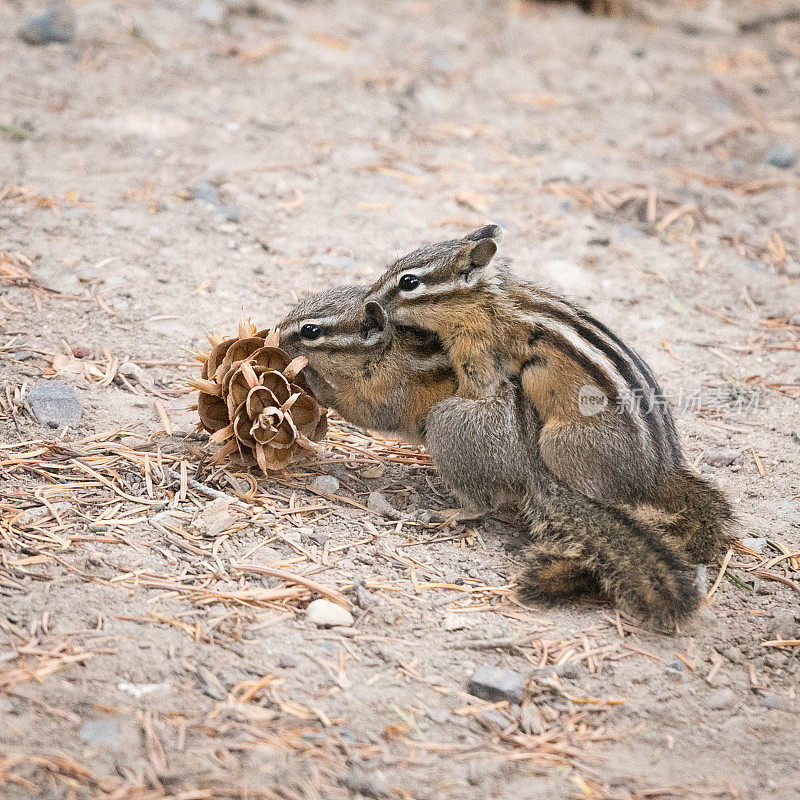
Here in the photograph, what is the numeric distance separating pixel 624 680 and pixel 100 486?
1934mm

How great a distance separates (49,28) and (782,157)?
5.58 m

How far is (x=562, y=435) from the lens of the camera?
3.39m

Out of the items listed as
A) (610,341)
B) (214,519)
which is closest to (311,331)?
(214,519)

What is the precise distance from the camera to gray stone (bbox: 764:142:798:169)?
6.78 meters

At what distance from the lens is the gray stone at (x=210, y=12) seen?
771 cm

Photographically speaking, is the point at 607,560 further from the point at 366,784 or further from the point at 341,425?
the point at 341,425

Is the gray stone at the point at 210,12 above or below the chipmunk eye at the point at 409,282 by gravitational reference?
above

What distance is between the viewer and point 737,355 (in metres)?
4.86

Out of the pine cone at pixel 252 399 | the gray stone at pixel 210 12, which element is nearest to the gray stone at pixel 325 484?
the pine cone at pixel 252 399

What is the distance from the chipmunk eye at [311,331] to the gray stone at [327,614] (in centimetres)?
121

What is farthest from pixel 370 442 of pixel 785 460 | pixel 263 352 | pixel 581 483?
pixel 785 460

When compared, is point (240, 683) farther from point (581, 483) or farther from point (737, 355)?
point (737, 355)

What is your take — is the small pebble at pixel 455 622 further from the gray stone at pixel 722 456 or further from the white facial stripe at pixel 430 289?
the gray stone at pixel 722 456

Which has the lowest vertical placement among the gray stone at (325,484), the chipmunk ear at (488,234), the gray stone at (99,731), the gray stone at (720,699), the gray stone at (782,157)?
the gray stone at (99,731)
